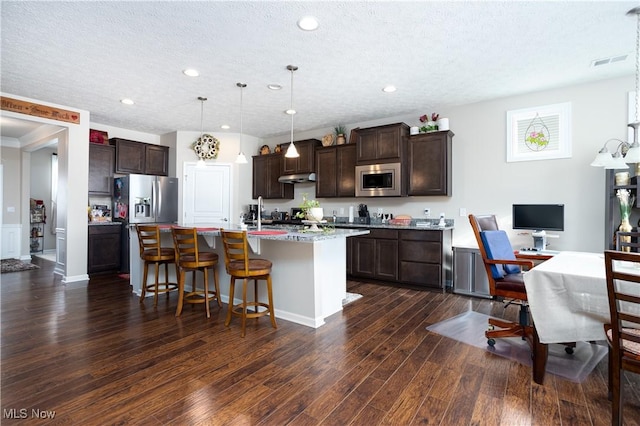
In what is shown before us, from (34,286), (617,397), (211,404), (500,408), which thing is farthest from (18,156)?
(617,397)

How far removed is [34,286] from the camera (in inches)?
182

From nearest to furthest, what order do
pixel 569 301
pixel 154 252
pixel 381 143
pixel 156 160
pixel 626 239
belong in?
pixel 569 301, pixel 626 239, pixel 154 252, pixel 381 143, pixel 156 160

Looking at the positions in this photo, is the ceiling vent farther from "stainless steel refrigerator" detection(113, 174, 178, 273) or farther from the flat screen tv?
"stainless steel refrigerator" detection(113, 174, 178, 273)

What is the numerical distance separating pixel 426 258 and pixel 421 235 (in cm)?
33

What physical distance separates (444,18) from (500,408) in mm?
2822

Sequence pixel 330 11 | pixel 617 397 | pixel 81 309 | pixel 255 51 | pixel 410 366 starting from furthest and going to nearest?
pixel 81 309
pixel 255 51
pixel 330 11
pixel 410 366
pixel 617 397

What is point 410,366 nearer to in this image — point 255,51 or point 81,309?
point 255,51

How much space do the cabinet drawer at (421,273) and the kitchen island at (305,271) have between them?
1380 mm

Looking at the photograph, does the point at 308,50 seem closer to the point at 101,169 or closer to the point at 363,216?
the point at 363,216

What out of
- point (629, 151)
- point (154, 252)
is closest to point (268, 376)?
point (154, 252)

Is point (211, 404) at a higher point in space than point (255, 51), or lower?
lower

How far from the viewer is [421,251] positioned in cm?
454

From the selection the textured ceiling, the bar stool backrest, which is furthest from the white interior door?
the bar stool backrest

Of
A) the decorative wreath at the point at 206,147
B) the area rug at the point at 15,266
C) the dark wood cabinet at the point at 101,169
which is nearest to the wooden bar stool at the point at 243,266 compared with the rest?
the decorative wreath at the point at 206,147
